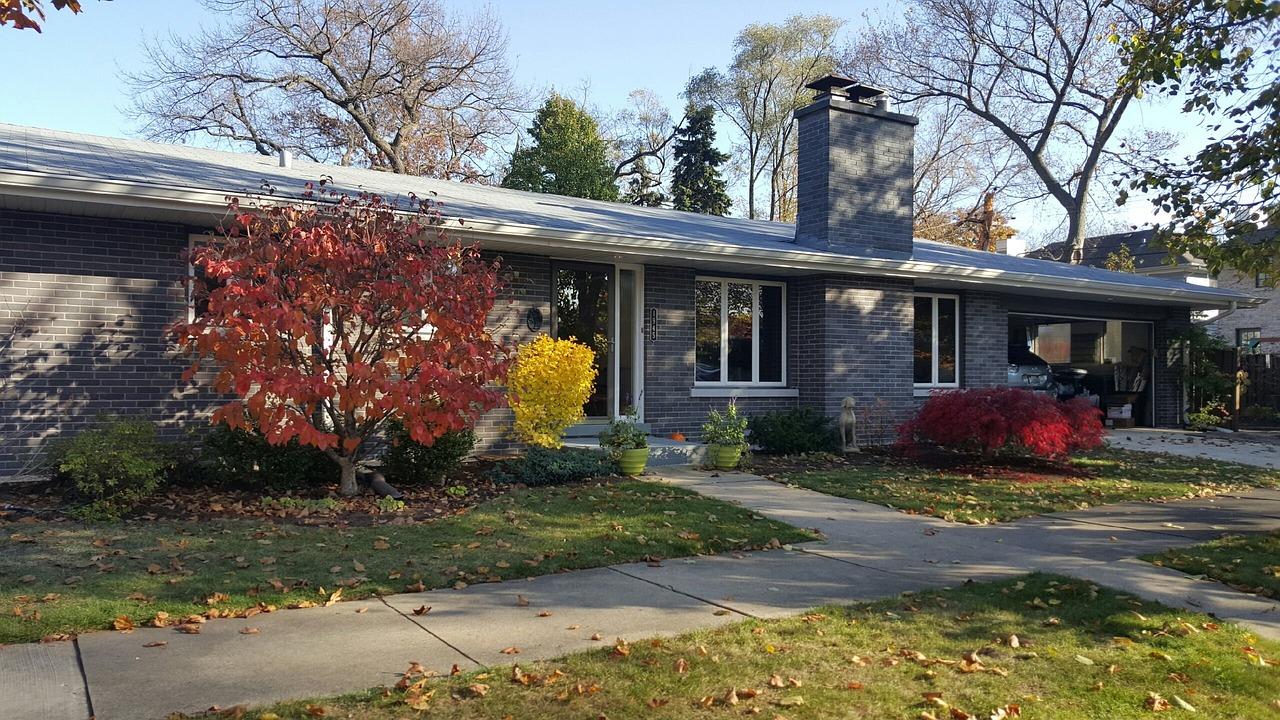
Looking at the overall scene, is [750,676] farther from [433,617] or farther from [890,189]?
[890,189]

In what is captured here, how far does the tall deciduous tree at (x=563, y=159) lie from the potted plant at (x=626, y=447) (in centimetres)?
1863

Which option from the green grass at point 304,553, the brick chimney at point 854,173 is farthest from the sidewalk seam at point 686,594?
the brick chimney at point 854,173

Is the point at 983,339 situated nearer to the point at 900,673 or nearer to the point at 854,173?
the point at 854,173

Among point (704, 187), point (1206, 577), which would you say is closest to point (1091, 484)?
point (1206, 577)

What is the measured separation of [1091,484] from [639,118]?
31681 millimetres

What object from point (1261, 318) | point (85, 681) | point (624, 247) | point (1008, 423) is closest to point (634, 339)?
point (624, 247)

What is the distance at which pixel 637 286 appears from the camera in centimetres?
1308

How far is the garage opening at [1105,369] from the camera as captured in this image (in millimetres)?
18719

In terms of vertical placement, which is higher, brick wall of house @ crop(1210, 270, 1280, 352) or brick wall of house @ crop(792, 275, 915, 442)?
brick wall of house @ crop(1210, 270, 1280, 352)

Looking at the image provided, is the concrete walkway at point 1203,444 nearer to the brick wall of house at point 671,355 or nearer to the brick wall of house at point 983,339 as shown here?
the brick wall of house at point 983,339

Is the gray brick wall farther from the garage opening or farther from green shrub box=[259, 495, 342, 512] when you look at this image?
green shrub box=[259, 495, 342, 512]

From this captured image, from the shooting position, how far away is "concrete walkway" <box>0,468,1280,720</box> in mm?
4219

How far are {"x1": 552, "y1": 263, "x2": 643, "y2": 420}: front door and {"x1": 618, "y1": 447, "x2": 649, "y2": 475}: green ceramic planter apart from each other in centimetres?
206

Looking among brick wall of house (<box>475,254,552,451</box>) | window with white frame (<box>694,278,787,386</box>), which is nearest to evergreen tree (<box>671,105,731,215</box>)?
window with white frame (<box>694,278,787,386</box>)
